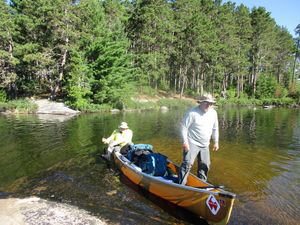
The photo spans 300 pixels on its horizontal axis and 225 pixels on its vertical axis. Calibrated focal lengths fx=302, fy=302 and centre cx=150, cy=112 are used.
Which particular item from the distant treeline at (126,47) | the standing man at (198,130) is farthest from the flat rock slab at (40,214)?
the distant treeline at (126,47)

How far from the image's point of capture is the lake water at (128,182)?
663cm

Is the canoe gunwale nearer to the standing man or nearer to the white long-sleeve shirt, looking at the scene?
the standing man

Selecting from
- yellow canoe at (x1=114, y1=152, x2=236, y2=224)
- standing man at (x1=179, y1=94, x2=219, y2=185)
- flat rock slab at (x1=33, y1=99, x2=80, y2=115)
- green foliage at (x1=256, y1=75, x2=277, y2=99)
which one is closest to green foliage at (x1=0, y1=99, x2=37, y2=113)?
flat rock slab at (x1=33, y1=99, x2=80, y2=115)

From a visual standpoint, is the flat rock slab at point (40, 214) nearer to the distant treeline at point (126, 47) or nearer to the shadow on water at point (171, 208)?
the shadow on water at point (171, 208)

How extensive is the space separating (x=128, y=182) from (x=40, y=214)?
318 centimetres

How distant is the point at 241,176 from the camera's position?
938 centimetres

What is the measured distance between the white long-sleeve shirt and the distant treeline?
26204 millimetres

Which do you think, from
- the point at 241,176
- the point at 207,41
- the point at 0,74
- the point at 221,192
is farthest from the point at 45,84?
the point at 221,192

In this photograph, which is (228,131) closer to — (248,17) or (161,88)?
(161,88)

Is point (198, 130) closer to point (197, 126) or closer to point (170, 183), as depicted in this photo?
point (197, 126)

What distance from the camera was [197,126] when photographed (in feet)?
20.8

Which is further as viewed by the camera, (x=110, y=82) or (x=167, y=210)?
(x=110, y=82)

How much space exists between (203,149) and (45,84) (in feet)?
110

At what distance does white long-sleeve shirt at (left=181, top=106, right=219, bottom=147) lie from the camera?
6.30m
